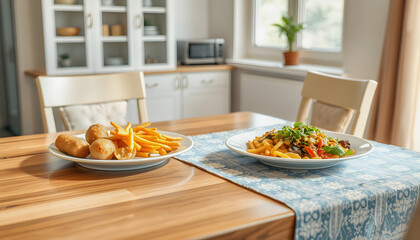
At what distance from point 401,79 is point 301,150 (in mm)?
1490

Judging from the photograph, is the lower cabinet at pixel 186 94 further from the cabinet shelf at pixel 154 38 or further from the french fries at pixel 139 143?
the french fries at pixel 139 143

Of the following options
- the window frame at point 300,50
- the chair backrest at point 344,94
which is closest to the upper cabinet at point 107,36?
the window frame at point 300,50

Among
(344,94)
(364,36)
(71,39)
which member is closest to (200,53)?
(71,39)

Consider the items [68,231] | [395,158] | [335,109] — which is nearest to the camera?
[68,231]

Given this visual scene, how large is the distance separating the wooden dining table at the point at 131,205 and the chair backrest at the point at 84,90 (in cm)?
59

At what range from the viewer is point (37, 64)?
11.8 feet

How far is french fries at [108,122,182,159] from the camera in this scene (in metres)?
1.15

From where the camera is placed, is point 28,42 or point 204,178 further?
point 28,42

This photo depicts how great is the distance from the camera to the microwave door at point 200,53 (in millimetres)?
3854

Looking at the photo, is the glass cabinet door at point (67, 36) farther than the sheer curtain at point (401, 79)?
Yes

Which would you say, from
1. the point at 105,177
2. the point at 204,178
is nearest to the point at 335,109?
the point at 204,178

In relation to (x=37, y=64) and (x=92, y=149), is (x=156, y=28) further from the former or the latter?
(x=92, y=149)

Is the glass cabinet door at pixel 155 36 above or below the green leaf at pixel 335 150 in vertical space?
above

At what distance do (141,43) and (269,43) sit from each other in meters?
1.05
